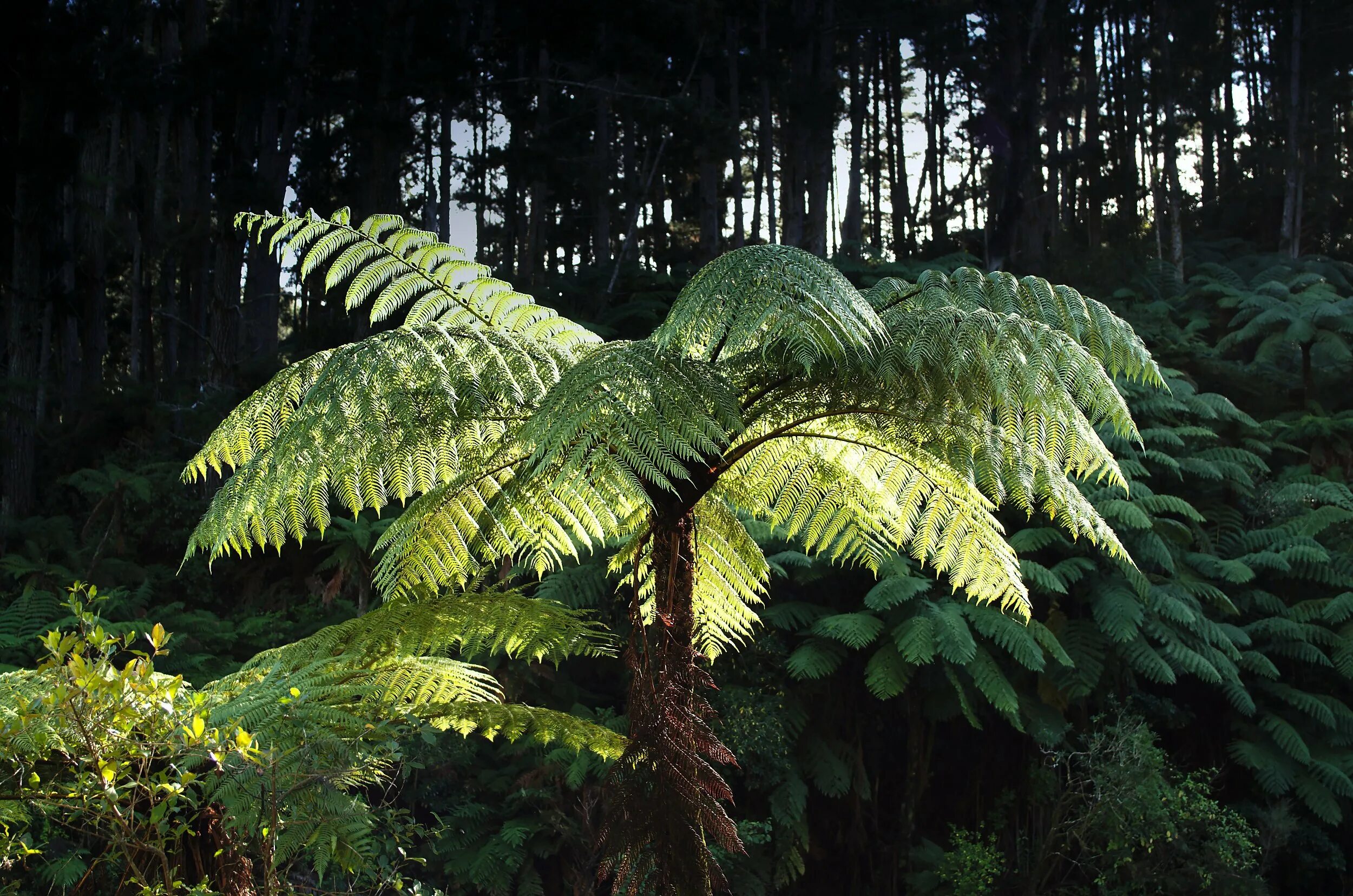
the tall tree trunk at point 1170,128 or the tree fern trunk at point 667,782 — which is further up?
the tall tree trunk at point 1170,128

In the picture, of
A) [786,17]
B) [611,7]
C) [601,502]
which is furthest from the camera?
[786,17]

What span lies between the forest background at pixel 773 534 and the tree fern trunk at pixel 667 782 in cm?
148

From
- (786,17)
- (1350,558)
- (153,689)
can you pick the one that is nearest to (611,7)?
(786,17)

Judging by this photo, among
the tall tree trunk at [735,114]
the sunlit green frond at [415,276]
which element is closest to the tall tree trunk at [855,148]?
the tall tree trunk at [735,114]

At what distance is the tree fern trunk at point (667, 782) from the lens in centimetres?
232

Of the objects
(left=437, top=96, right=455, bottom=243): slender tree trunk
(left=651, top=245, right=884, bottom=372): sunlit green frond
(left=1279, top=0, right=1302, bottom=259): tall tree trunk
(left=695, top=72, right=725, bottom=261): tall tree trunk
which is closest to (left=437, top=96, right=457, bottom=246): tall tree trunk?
(left=437, top=96, right=455, bottom=243): slender tree trunk

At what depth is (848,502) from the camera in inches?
118

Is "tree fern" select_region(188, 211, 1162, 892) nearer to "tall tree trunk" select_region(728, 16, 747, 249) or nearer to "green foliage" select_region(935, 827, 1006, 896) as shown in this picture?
"green foliage" select_region(935, 827, 1006, 896)

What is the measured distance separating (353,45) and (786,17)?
24.3ft

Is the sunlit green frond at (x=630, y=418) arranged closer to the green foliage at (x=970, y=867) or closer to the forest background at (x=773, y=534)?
the forest background at (x=773, y=534)

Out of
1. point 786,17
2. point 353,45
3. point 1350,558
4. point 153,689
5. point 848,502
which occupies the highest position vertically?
point 786,17

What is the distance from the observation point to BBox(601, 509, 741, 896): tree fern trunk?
2.32 metres

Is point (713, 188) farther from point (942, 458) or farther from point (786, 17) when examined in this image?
point (942, 458)

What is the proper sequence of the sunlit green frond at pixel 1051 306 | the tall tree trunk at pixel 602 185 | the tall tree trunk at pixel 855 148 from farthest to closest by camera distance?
the tall tree trunk at pixel 855 148
the tall tree trunk at pixel 602 185
the sunlit green frond at pixel 1051 306
